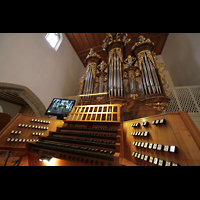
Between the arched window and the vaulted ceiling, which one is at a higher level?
the vaulted ceiling

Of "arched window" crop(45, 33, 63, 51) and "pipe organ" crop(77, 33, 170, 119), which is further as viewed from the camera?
"arched window" crop(45, 33, 63, 51)

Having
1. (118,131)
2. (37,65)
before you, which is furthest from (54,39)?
(118,131)

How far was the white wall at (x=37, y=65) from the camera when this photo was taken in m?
2.83

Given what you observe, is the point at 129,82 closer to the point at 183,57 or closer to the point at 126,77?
the point at 126,77

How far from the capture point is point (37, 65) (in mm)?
3732

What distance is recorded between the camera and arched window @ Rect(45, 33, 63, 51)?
183 inches

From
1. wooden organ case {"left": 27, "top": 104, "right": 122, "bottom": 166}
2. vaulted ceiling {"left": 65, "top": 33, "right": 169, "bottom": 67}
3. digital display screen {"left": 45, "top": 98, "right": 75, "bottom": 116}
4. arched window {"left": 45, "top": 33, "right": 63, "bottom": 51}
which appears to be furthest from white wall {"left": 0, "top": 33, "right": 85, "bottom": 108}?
wooden organ case {"left": 27, "top": 104, "right": 122, "bottom": 166}

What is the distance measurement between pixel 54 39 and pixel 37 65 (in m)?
2.50

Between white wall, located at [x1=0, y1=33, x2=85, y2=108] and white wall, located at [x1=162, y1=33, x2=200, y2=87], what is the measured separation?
6485 mm

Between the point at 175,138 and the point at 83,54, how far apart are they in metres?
7.65

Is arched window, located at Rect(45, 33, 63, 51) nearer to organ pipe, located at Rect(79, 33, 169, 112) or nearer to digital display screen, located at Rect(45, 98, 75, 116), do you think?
organ pipe, located at Rect(79, 33, 169, 112)

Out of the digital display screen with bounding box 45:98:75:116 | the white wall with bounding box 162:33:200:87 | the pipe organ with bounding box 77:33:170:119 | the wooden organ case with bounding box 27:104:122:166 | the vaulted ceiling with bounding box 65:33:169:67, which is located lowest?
the wooden organ case with bounding box 27:104:122:166
